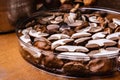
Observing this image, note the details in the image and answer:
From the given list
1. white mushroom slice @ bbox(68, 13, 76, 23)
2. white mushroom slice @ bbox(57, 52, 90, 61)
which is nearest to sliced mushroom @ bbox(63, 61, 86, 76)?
white mushroom slice @ bbox(57, 52, 90, 61)

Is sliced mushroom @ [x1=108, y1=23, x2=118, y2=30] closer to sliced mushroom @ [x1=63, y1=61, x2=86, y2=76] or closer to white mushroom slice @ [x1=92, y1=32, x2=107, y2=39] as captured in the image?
white mushroom slice @ [x1=92, y1=32, x2=107, y2=39]

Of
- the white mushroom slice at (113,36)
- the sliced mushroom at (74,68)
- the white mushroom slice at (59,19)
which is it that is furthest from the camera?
the white mushroom slice at (59,19)

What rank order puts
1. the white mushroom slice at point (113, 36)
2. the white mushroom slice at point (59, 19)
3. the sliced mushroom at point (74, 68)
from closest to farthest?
the sliced mushroom at point (74, 68), the white mushroom slice at point (113, 36), the white mushroom slice at point (59, 19)

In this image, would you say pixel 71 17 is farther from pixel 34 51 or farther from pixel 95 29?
pixel 34 51

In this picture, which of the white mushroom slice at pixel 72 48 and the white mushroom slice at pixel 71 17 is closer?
the white mushroom slice at pixel 72 48

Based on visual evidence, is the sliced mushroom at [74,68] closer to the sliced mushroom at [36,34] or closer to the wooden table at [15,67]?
the wooden table at [15,67]

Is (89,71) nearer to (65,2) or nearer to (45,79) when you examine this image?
(45,79)

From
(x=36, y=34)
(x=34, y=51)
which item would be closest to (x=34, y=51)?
(x=34, y=51)

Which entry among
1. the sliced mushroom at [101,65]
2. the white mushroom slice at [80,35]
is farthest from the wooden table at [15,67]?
the white mushroom slice at [80,35]
